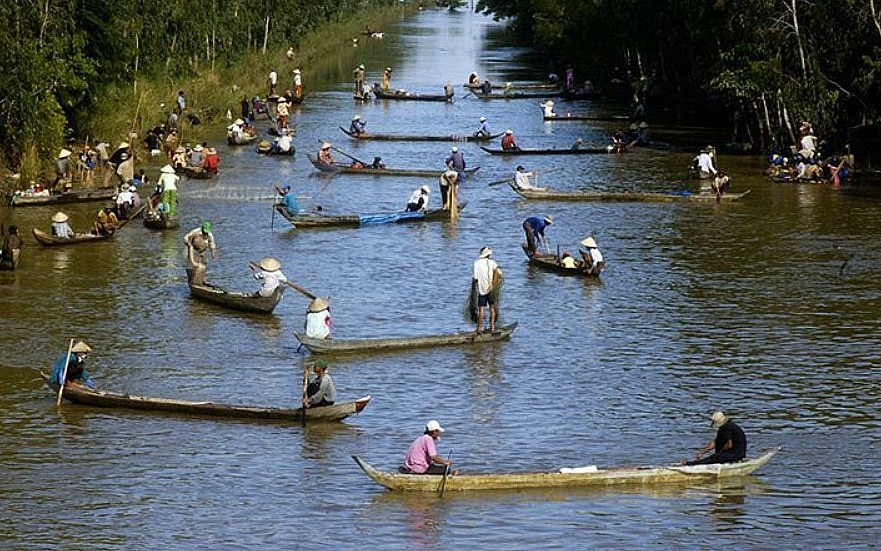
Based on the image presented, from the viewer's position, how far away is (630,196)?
51.3m

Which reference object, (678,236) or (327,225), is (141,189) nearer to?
(327,225)

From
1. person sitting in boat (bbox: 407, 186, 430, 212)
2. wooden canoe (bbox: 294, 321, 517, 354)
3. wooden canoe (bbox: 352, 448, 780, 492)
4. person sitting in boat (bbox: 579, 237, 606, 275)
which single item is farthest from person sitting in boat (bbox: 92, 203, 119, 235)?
wooden canoe (bbox: 352, 448, 780, 492)

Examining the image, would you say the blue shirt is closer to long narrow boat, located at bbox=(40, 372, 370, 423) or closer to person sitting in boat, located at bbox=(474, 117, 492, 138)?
long narrow boat, located at bbox=(40, 372, 370, 423)

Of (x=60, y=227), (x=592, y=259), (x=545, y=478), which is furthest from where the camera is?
Answer: (x=60, y=227)

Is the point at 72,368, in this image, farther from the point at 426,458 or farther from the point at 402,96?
the point at 402,96

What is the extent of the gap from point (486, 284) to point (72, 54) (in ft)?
85.6

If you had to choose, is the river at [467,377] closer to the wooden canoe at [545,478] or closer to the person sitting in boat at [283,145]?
the wooden canoe at [545,478]

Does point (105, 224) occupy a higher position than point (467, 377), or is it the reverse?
point (105, 224)

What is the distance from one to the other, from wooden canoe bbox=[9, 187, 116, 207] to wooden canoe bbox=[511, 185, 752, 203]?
1345cm

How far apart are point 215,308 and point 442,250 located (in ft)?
31.5

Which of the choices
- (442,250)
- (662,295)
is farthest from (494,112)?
(662,295)

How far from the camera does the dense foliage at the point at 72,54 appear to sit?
47.2 m

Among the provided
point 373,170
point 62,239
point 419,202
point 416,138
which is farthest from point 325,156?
point 62,239

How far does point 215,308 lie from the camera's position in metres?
35.5
